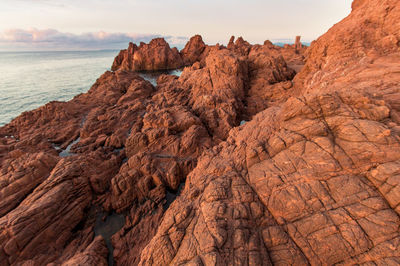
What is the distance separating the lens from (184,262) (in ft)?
25.1

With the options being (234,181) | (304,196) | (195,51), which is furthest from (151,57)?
(304,196)

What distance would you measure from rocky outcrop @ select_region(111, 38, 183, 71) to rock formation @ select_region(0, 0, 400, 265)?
7260cm

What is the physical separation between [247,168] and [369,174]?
5.87m

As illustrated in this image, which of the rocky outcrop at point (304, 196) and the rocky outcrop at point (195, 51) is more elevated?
the rocky outcrop at point (195, 51)

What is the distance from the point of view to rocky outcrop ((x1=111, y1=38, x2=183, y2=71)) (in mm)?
90375

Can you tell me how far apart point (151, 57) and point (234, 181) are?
311 ft

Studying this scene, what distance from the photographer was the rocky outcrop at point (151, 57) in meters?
90.4

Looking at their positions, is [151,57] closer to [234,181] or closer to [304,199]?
[234,181]

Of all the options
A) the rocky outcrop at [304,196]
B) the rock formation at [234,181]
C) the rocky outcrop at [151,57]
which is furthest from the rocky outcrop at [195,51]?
the rocky outcrop at [304,196]

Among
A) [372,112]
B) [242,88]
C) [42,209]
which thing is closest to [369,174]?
[372,112]

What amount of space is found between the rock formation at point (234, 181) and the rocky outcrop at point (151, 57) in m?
72.6

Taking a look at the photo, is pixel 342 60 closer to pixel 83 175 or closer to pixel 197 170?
Result: pixel 197 170

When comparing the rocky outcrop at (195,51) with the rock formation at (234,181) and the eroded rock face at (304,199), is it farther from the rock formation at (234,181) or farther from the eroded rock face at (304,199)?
the eroded rock face at (304,199)

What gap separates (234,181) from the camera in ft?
35.0
